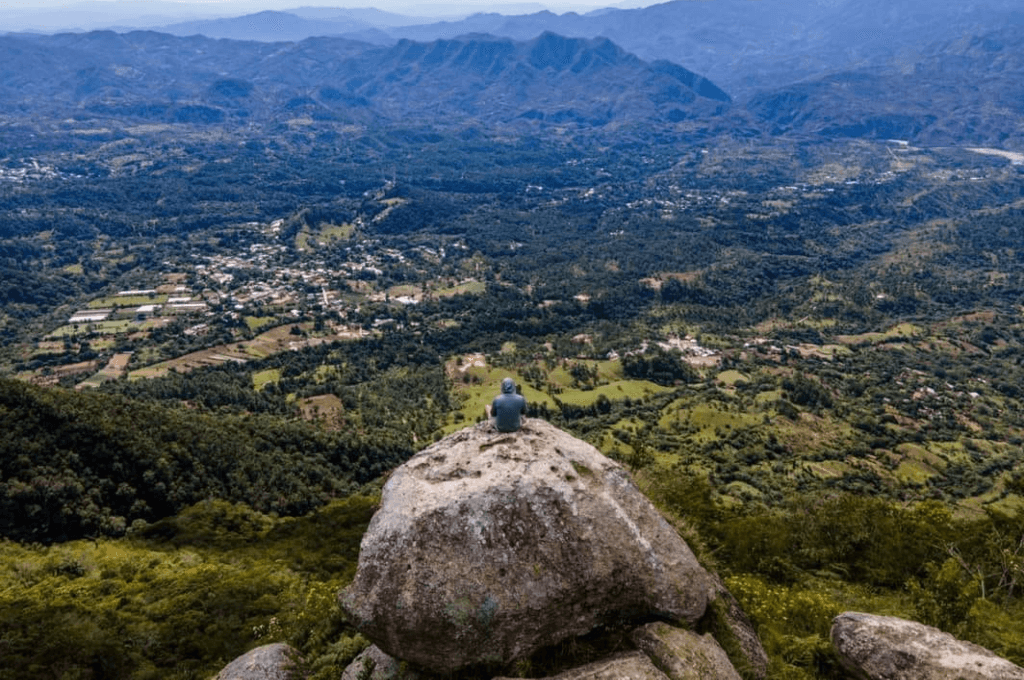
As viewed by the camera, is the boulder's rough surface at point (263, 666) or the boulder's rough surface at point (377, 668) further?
the boulder's rough surface at point (263, 666)

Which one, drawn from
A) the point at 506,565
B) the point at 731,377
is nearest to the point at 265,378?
the point at 731,377

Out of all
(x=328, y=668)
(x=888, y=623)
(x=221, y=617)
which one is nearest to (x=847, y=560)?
(x=888, y=623)

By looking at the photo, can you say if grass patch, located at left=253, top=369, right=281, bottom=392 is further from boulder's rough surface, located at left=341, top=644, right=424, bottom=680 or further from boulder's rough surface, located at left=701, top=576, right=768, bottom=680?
boulder's rough surface, located at left=701, top=576, right=768, bottom=680

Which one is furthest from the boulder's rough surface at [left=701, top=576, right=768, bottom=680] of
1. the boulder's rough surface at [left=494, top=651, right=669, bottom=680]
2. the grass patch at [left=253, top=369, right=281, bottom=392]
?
the grass patch at [left=253, top=369, right=281, bottom=392]

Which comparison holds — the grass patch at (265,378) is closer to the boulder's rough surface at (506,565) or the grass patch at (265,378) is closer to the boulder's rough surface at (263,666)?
the boulder's rough surface at (263,666)

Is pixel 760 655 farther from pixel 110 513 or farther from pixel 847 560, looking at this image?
pixel 110 513

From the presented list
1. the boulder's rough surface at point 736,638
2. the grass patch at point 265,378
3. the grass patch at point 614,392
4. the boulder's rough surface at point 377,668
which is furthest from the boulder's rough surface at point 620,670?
the grass patch at point 265,378

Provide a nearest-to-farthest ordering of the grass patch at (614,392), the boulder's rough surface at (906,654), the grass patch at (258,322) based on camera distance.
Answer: the boulder's rough surface at (906,654), the grass patch at (614,392), the grass patch at (258,322)
